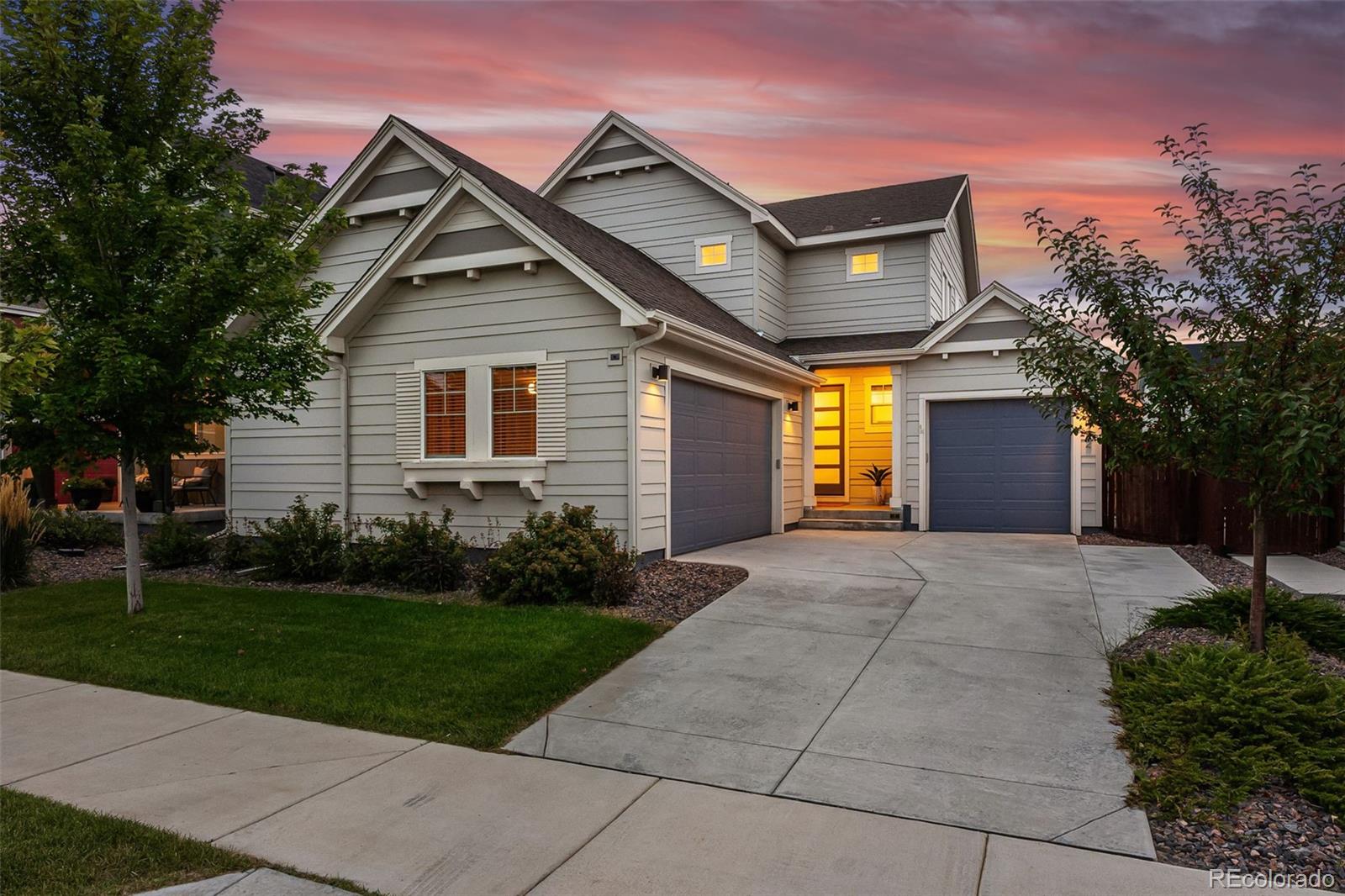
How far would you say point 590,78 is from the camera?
12.2 metres

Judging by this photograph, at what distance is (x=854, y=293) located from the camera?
15742mm

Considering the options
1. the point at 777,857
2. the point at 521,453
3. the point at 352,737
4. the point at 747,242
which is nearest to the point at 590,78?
the point at 747,242

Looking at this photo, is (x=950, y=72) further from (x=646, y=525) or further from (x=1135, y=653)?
(x=1135, y=653)

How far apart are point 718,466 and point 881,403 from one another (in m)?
6.71

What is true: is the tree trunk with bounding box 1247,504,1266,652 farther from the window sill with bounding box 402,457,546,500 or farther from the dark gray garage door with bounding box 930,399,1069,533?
the dark gray garage door with bounding box 930,399,1069,533

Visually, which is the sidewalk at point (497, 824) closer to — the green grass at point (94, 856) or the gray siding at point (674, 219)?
the green grass at point (94, 856)

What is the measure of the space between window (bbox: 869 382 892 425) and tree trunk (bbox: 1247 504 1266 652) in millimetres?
11637

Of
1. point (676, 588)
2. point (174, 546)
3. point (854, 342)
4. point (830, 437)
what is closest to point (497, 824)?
point (676, 588)

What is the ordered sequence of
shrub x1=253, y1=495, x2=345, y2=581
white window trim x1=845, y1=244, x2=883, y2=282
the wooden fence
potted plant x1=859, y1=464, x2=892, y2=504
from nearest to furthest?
shrub x1=253, y1=495, x2=345, y2=581 → the wooden fence → white window trim x1=845, y1=244, x2=883, y2=282 → potted plant x1=859, y1=464, x2=892, y2=504

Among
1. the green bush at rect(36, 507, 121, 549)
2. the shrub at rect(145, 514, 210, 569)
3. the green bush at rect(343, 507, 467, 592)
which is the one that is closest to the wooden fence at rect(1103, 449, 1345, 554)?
the green bush at rect(343, 507, 467, 592)

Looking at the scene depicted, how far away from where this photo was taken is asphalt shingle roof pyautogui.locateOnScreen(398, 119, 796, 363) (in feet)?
33.3

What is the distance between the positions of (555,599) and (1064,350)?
529cm

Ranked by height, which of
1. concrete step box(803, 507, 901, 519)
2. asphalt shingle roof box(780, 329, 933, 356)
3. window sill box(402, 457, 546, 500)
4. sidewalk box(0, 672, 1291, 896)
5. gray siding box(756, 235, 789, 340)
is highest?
gray siding box(756, 235, 789, 340)

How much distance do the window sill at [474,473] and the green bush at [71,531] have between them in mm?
6113
